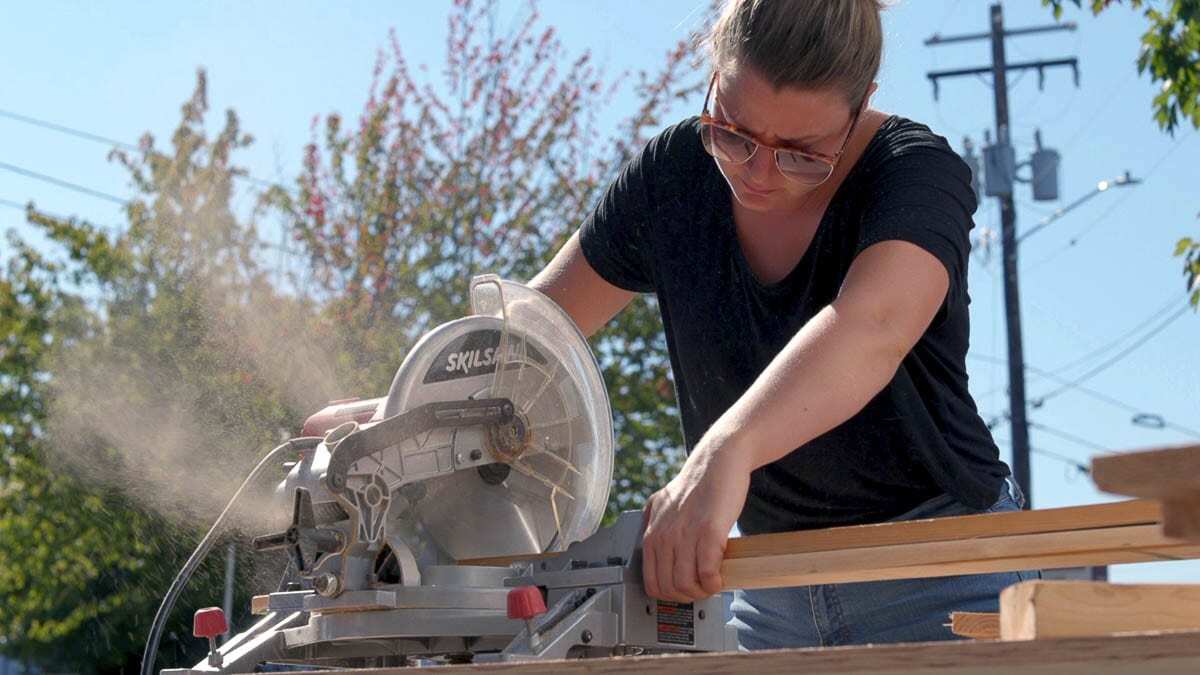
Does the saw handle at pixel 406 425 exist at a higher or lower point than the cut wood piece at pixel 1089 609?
higher

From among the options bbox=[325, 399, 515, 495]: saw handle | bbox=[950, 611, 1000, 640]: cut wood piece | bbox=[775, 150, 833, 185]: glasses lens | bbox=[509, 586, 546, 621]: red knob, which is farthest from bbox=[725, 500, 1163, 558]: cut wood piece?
bbox=[775, 150, 833, 185]: glasses lens

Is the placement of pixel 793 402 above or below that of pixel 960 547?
above

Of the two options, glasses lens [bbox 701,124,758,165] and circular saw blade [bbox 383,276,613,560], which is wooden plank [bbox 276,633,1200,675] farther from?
glasses lens [bbox 701,124,758,165]

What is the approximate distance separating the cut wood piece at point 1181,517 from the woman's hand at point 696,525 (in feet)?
2.39

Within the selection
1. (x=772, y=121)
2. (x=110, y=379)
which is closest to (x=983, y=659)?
(x=772, y=121)

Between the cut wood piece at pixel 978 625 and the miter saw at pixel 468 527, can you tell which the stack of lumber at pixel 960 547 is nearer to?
the cut wood piece at pixel 978 625

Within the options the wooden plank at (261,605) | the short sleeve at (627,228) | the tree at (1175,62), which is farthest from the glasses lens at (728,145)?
the tree at (1175,62)

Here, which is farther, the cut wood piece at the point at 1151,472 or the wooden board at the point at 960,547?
the wooden board at the point at 960,547

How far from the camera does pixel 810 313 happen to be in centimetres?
244

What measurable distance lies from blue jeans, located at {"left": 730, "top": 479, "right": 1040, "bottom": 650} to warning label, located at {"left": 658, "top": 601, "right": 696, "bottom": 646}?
16.5 inches

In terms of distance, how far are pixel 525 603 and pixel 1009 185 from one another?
1940cm

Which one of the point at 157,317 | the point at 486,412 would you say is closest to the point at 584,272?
the point at 486,412

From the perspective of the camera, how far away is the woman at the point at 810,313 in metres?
1.97

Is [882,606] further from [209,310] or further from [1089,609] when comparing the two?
[209,310]
